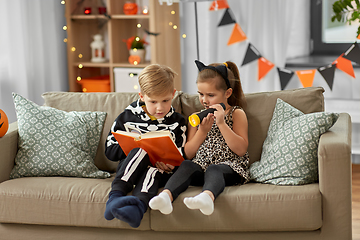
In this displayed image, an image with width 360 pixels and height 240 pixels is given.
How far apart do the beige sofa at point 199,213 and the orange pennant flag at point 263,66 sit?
128 centimetres

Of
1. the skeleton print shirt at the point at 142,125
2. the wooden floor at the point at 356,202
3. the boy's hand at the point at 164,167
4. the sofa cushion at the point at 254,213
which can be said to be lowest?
the wooden floor at the point at 356,202

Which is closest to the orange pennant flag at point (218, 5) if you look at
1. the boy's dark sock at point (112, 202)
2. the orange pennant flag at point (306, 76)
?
the orange pennant flag at point (306, 76)

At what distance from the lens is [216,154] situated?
1.89 metres

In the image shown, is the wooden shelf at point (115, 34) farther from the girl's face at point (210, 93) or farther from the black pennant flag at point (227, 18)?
the girl's face at point (210, 93)

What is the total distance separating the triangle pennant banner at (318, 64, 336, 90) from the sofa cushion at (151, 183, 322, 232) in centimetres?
151

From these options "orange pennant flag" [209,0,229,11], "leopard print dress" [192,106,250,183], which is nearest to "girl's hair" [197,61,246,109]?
"leopard print dress" [192,106,250,183]

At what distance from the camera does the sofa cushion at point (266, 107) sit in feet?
6.61

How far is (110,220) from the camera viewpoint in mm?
1686

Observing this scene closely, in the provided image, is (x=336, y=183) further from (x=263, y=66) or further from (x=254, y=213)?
(x=263, y=66)

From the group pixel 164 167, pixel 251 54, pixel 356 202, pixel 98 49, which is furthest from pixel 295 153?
pixel 98 49

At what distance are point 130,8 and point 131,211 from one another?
6.98ft

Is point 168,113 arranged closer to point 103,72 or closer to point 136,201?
point 136,201

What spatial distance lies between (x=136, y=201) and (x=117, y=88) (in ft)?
6.16

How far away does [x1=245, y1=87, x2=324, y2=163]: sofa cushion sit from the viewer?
2.02 meters
